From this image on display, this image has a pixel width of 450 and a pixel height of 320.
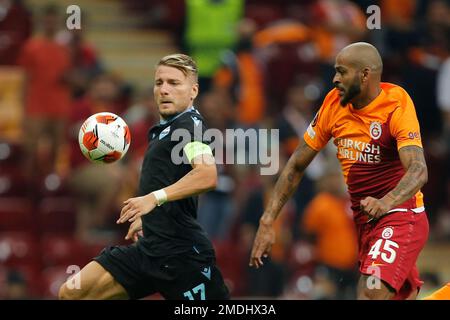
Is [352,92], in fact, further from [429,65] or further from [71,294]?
[429,65]

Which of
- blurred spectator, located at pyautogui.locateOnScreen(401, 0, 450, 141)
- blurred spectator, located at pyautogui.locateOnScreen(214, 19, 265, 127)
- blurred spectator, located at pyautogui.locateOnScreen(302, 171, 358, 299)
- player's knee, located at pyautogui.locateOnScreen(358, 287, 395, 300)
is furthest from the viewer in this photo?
blurred spectator, located at pyautogui.locateOnScreen(401, 0, 450, 141)

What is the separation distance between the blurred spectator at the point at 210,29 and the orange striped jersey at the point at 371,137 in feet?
24.7

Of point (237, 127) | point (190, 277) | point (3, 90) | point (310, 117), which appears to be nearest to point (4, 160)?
point (3, 90)

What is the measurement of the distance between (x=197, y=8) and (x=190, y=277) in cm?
853

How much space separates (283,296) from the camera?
14461 mm

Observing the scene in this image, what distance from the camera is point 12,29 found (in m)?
17.2

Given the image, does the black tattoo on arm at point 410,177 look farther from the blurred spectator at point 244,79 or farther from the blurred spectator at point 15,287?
the blurred spectator at point 244,79

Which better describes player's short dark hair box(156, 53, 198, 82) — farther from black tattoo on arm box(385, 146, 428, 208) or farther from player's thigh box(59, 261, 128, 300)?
black tattoo on arm box(385, 146, 428, 208)

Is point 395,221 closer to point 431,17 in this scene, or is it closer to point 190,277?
point 190,277

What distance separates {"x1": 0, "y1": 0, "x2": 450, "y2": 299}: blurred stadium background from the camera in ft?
48.4

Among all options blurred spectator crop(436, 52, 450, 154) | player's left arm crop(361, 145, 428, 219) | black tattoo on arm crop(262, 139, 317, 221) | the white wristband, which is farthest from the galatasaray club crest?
blurred spectator crop(436, 52, 450, 154)

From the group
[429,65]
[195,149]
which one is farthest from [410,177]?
[429,65]

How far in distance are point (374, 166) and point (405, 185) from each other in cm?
59
